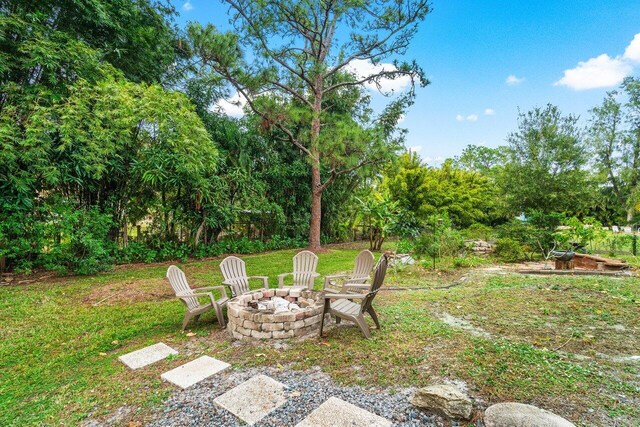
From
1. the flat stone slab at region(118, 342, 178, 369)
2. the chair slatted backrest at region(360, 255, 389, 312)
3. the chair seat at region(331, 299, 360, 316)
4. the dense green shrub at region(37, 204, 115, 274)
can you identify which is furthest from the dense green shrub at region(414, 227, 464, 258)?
the dense green shrub at region(37, 204, 115, 274)

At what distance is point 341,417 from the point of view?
1.83 metres

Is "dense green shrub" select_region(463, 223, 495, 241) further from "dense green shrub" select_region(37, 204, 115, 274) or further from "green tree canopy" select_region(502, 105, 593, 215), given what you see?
"dense green shrub" select_region(37, 204, 115, 274)

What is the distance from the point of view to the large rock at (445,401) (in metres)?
1.79

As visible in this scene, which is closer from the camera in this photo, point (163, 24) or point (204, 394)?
point (204, 394)

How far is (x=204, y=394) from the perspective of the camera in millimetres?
2150

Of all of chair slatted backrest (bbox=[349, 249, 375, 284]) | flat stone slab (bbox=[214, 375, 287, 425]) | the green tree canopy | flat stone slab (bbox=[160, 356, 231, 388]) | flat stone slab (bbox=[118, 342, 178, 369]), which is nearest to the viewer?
flat stone slab (bbox=[214, 375, 287, 425])

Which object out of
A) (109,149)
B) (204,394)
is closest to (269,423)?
(204,394)

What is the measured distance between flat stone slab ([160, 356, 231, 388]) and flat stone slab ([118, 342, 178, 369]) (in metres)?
0.37

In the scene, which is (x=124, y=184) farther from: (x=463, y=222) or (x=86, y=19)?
(x=463, y=222)

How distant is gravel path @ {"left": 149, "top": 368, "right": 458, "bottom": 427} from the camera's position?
5.98ft

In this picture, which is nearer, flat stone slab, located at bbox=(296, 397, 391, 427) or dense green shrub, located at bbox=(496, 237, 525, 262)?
flat stone slab, located at bbox=(296, 397, 391, 427)

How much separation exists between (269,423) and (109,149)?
5880 mm

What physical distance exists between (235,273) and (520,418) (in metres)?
3.67

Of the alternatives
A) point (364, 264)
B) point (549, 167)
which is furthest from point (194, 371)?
point (549, 167)
